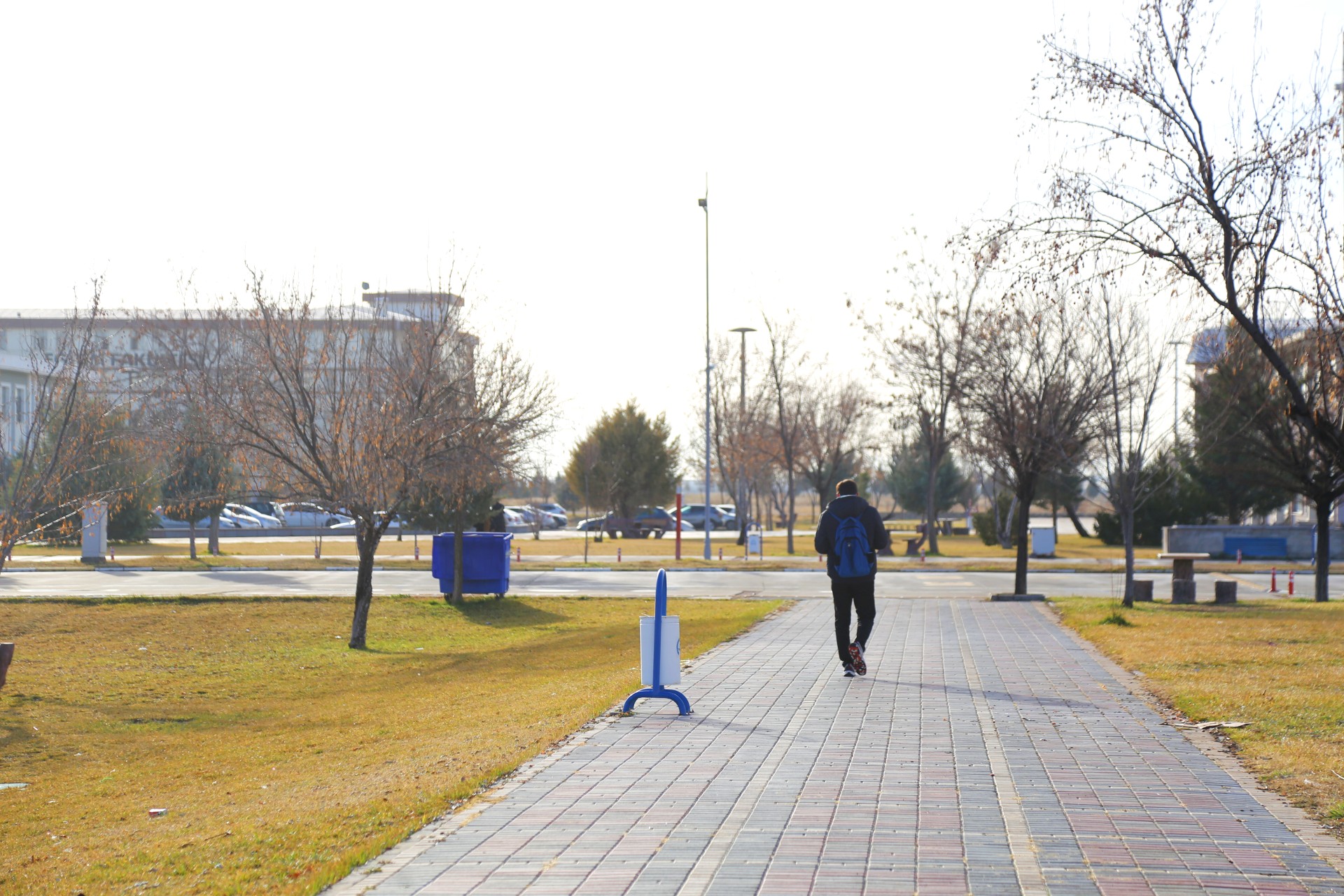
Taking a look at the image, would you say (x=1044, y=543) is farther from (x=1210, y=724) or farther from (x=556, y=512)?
(x=556, y=512)

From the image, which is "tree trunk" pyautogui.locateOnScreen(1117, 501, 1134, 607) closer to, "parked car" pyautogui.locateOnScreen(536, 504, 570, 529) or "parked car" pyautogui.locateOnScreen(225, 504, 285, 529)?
"parked car" pyautogui.locateOnScreen(225, 504, 285, 529)

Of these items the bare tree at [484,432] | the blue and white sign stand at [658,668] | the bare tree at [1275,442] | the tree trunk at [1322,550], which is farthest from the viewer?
the tree trunk at [1322,550]

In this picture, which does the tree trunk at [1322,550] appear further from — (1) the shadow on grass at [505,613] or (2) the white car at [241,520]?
(2) the white car at [241,520]

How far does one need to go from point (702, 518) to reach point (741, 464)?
1840 centimetres

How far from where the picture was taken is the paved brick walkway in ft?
16.7

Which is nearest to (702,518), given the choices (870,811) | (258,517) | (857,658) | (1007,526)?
(258,517)

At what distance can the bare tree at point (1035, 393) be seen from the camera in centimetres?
2270

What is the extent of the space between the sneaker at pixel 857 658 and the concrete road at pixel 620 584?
42.4 ft

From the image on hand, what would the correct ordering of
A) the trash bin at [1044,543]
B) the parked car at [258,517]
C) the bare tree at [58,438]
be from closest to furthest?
the bare tree at [58,438], the trash bin at [1044,543], the parked car at [258,517]

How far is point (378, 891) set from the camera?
4.85 metres

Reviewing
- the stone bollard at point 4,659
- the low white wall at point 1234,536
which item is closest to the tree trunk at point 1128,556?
the stone bollard at point 4,659

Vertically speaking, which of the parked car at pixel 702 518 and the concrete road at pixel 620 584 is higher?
the parked car at pixel 702 518

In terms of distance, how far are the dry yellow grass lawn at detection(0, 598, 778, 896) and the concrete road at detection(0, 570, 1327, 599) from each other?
3265mm

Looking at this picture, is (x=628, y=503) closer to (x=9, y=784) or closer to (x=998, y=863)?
(x=9, y=784)
